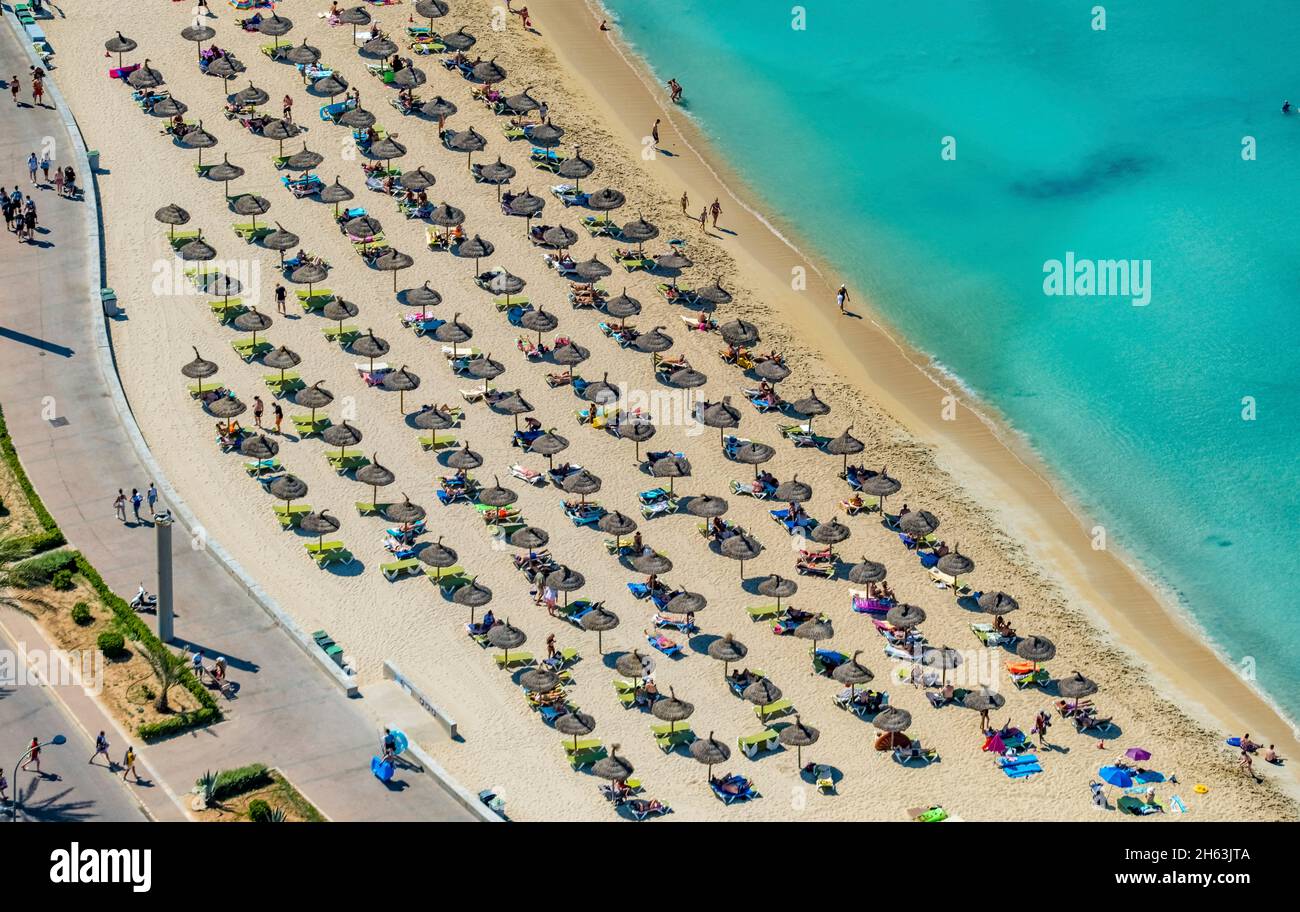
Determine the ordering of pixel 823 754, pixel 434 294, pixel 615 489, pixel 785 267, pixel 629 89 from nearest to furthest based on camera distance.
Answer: pixel 823 754 < pixel 615 489 < pixel 434 294 < pixel 785 267 < pixel 629 89

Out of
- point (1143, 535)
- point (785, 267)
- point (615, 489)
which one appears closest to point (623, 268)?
point (785, 267)

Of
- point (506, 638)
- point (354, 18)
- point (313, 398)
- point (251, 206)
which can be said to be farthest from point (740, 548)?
point (354, 18)

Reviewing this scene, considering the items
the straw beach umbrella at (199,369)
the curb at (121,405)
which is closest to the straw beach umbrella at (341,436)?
the straw beach umbrella at (199,369)

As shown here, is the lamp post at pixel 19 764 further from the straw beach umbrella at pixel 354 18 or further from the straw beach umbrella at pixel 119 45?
the straw beach umbrella at pixel 354 18

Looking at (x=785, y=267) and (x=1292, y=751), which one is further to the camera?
(x=785, y=267)

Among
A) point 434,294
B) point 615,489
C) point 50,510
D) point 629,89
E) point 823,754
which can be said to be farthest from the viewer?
point 629,89

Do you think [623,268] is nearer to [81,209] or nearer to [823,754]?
[81,209]
